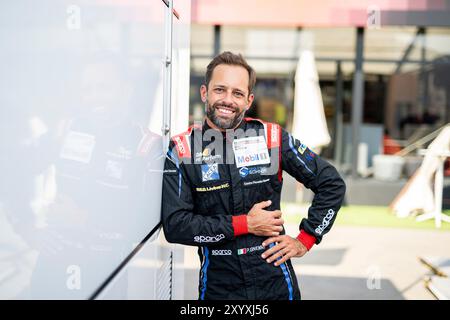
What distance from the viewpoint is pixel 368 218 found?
7.79m

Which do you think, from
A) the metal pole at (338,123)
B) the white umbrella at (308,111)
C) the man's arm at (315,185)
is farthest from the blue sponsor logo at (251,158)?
the metal pole at (338,123)

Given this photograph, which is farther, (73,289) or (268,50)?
(268,50)

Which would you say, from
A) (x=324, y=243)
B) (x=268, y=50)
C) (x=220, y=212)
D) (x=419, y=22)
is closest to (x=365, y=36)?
(x=419, y=22)

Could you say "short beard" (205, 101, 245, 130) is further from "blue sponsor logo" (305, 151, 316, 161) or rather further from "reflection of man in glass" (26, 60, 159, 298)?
"reflection of man in glass" (26, 60, 159, 298)

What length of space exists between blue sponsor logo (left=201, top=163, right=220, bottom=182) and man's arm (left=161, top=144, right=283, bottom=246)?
78 mm

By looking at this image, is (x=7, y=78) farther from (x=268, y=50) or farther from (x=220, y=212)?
(x=268, y=50)

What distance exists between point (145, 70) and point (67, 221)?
2.69ft

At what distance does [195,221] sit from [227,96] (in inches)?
20.3

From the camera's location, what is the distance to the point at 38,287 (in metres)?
0.98

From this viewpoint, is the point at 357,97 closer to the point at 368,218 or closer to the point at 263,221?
the point at 368,218

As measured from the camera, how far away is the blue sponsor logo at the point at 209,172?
6.66 feet

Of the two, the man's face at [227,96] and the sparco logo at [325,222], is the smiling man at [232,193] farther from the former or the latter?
the sparco logo at [325,222]

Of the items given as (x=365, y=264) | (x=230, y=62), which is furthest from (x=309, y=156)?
(x=365, y=264)

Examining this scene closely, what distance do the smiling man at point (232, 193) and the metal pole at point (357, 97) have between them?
7.28m
